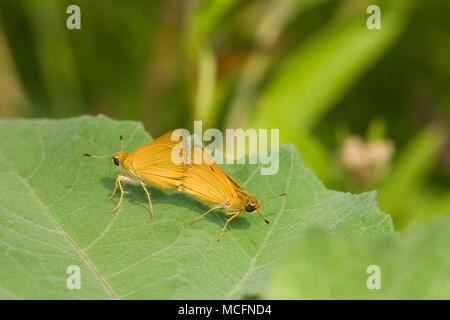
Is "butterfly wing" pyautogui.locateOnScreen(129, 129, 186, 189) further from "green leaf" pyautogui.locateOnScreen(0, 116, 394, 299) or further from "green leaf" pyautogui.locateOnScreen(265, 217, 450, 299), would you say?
"green leaf" pyautogui.locateOnScreen(265, 217, 450, 299)

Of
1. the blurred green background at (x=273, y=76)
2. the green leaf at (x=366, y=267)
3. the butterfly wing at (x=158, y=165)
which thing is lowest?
the green leaf at (x=366, y=267)

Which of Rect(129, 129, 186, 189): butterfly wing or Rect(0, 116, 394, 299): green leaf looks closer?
Rect(0, 116, 394, 299): green leaf

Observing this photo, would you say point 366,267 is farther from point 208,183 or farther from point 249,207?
point 208,183

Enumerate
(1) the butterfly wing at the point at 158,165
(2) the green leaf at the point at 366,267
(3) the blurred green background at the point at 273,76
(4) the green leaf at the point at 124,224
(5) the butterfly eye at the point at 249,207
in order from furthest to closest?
(3) the blurred green background at the point at 273,76 < (1) the butterfly wing at the point at 158,165 < (5) the butterfly eye at the point at 249,207 < (4) the green leaf at the point at 124,224 < (2) the green leaf at the point at 366,267

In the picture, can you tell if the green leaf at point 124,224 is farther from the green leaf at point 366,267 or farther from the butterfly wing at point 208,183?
the green leaf at point 366,267

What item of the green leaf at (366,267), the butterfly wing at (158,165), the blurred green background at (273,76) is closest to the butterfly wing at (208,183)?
the butterfly wing at (158,165)

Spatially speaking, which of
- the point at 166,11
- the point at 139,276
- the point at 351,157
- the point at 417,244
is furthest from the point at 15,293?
the point at 166,11

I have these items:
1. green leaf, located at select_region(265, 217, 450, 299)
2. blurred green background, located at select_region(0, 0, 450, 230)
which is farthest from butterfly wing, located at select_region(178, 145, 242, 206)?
blurred green background, located at select_region(0, 0, 450, 230)
